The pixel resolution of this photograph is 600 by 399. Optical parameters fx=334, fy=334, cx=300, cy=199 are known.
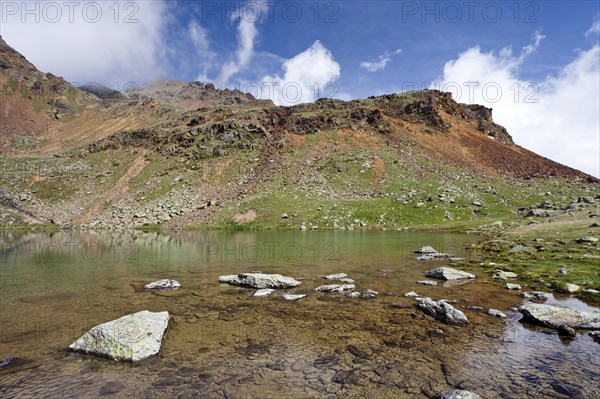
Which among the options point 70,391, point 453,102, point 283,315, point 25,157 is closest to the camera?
point 70,391

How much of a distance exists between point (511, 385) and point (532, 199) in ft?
311

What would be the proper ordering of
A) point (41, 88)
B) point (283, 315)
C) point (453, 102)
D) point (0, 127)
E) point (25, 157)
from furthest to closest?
1. point (41, 88)
2. point (0, 127)
3. point (453, 102)
4. point (25, 157)
5. point (283, 315)

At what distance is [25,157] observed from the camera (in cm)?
13212

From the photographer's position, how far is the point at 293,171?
353 feet

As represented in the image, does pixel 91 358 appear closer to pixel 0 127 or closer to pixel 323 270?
pixel 323 270

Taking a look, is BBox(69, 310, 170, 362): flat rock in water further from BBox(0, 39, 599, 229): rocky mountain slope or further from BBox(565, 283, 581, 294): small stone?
BBox(0, 39, 599, 229): rocky mountain slope

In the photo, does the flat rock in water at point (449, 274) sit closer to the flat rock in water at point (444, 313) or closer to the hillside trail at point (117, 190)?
the flat rock in water at point (444, 313)

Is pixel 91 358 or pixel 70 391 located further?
pixel 91 358

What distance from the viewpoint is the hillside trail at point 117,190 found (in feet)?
318

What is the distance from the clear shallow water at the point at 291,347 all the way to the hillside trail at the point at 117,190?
3282 inches

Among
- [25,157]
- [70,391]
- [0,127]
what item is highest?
[0,127]

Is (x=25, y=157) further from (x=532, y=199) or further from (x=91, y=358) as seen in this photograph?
(x=532, y=199)

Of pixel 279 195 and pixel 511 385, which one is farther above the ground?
pixel 279 195

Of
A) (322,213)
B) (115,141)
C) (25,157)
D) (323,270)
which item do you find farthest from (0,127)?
(323,270)
